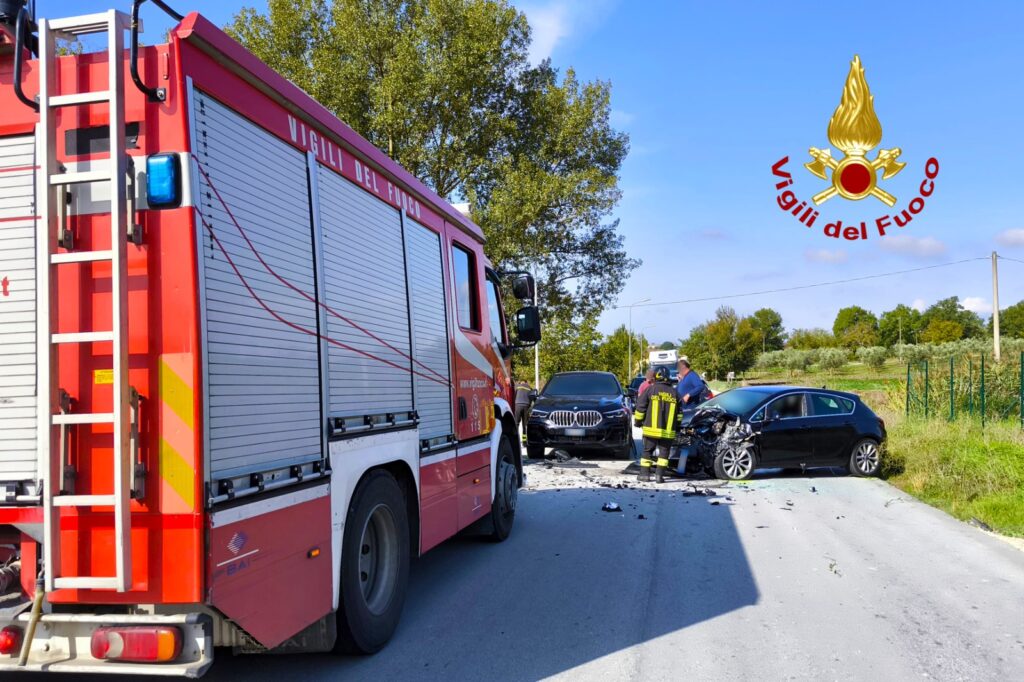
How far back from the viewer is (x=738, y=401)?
1245cm

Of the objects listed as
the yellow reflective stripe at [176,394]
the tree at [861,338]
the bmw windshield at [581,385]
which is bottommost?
the bmw windshield at [581,385]

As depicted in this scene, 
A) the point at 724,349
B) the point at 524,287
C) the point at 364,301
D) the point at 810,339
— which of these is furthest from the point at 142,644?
the point at 810,339

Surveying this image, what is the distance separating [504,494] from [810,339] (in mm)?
93433

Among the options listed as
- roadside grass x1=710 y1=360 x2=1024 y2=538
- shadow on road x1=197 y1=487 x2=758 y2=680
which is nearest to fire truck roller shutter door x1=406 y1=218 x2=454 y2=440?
shadow on road x1=197 y1=487 x2=758 y2=680

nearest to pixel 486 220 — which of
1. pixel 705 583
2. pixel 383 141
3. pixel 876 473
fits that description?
pixel 383 141

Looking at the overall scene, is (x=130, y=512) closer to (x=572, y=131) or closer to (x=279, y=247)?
(x=279, y=247)

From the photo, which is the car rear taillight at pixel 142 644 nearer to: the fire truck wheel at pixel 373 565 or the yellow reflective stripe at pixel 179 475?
the yellow reflective stripe at pixel 179 475

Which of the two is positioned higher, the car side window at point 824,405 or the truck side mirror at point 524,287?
the truck side mirror at point 524,287

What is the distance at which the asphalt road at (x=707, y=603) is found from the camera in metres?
4.43

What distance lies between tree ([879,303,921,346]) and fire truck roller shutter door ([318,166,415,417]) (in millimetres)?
93511

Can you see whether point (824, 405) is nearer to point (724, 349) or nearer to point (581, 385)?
point (581, 385)

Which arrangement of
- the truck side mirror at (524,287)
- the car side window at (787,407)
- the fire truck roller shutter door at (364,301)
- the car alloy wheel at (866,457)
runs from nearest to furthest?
the fire truck roller shutter door at (364,301)
the truck side mirror at (524,287)
the car side window at (787,407)
the car alloy wheel at (866,457)

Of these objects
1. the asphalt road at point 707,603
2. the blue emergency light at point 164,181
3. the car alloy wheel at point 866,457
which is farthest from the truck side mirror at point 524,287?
the car alloy wheel at point 866,457

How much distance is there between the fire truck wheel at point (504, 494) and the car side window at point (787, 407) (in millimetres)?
5479
